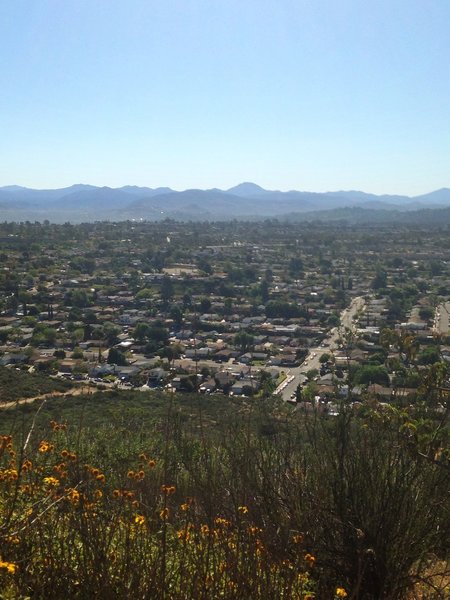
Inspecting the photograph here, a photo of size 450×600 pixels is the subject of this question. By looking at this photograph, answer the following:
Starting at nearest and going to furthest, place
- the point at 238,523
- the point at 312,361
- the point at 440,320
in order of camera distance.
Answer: the point at 238,523
the point at 312,361
the point at 440,320

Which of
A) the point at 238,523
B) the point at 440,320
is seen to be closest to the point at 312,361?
the point at 440,320

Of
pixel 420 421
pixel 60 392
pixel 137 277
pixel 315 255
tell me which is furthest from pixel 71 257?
pixel 420 421

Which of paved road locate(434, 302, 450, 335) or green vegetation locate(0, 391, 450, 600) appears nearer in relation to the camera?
green vegetation locate(0, 391, 450, 600)

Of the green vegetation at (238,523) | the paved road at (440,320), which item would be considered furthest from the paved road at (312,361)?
the green vegetation at (238,523)

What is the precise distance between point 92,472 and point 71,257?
147 feet

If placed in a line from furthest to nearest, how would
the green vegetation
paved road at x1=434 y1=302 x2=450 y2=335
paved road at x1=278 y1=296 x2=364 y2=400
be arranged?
paved road at x1=434 y1=302 x2=450 y2=335, paved road at x1=278 y1=296 x2=364 y2=400, the green vegetation

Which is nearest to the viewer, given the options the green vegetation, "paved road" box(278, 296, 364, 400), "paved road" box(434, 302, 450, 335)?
the green vegetation

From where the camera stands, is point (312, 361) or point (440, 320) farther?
point (440, 320)

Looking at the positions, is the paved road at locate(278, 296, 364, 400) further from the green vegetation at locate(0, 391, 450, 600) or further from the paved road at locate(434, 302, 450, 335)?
the green vegetation at locate(0, 391, 450, 600)

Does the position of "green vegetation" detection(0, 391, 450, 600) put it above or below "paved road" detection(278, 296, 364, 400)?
above

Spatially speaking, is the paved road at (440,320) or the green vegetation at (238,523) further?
the paved road at (440,320)

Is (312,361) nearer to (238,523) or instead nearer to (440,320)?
(440,320)

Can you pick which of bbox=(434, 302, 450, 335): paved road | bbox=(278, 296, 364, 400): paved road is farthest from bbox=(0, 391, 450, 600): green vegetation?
bbox=(434, 302, 450, 335): paved road

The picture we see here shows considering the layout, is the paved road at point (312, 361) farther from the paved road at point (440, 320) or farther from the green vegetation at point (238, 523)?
the green vegetation at point (238, 523)
